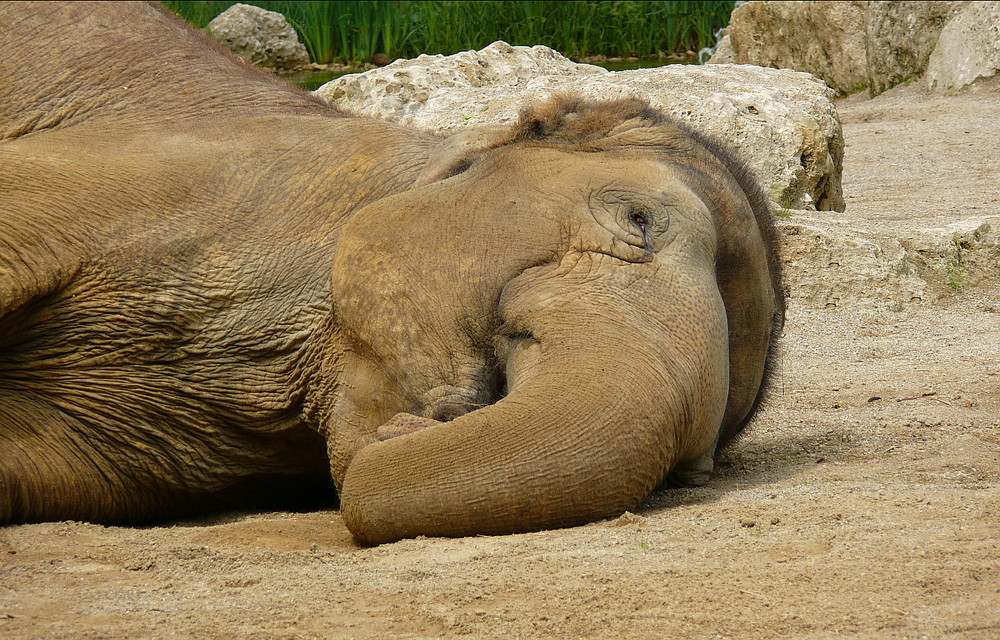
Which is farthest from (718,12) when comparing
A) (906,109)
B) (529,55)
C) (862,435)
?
(862,435)

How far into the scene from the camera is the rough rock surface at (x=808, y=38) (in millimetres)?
13945

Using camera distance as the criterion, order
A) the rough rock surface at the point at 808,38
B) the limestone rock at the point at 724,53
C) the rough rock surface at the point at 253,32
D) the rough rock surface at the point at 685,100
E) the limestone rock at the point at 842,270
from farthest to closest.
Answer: the limestone rock at the point at 724,53
the rough rock surface at the point at 253,32
the rough rock surface at the point at 808,38
the rough rock surface at the point at 685,100
the limestone rock at the point at 842,270

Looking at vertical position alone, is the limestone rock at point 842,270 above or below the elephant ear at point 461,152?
below

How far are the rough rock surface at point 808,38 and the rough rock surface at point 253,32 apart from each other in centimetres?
595

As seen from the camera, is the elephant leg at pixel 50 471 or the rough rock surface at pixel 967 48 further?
the rough rock surface at pixel 967 48

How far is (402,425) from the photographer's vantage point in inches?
110

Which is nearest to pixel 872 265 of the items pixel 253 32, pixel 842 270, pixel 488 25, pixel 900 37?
pixel 842 270

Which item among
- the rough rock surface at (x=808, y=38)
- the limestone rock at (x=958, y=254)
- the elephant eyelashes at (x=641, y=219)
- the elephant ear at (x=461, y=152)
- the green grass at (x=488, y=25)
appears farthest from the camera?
the green grass at (x=488, y=25)

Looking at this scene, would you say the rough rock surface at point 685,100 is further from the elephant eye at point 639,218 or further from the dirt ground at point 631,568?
the elephant eye at point 639,218

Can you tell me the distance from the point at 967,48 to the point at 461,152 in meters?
10.7

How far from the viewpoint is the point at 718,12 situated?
17.3 meters

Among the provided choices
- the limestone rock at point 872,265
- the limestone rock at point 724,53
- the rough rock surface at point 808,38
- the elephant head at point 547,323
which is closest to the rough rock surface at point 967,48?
the rough rock surface at point 808,38

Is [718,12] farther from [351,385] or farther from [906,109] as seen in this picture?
[351,385]

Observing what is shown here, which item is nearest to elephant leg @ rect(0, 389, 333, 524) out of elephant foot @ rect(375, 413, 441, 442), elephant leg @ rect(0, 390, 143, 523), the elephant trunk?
elephant leg @ rect(0, 390, 143, 523)
